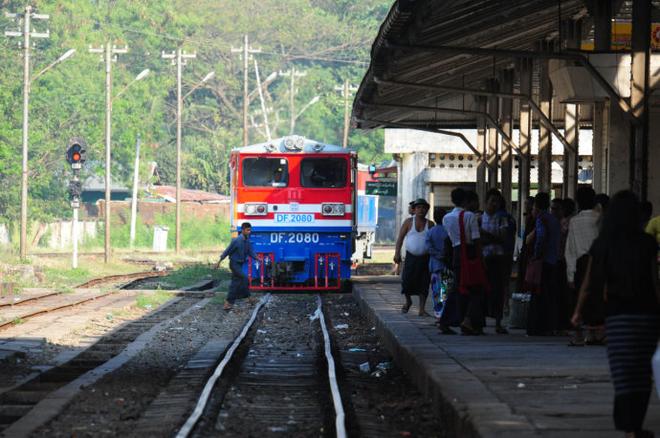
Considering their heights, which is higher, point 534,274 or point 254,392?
point 534,274

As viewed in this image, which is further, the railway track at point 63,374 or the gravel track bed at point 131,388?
the railway track at point 63,374

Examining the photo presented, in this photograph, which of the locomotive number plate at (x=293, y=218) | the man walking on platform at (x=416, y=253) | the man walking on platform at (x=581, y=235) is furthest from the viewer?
the locomotive number plate at (x=293, y=218)

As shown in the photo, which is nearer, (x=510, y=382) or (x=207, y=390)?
(x=510, y=382)

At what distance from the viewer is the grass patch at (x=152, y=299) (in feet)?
81.5

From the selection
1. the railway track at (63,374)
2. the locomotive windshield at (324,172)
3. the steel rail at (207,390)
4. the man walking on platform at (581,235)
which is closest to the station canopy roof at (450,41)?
the locomotive windshield at (324,172)

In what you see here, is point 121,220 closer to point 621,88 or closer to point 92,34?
point 92,34

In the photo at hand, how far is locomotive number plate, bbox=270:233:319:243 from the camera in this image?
2741cm

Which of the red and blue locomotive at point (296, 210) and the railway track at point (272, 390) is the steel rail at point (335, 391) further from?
the red and blue locomotive at point (296, 210)

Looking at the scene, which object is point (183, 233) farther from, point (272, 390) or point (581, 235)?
point (581, 235)

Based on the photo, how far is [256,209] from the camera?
2764 cm

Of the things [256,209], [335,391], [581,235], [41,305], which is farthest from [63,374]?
[256,209]

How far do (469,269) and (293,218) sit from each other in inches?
525

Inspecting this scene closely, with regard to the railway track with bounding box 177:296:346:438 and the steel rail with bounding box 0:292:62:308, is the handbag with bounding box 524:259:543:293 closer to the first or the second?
the railway track with bounding box 177:296:346:438

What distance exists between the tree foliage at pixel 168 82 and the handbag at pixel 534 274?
40019 millimetres
